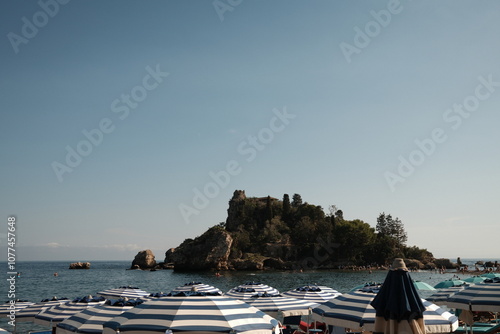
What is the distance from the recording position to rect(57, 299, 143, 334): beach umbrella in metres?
9.92

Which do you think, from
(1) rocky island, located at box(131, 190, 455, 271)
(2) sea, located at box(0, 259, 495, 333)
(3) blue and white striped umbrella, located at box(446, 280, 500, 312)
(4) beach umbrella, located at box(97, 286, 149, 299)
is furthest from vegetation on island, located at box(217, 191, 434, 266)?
(3) blue and white striped umbrella, located at box(446, 280, 500, 312)

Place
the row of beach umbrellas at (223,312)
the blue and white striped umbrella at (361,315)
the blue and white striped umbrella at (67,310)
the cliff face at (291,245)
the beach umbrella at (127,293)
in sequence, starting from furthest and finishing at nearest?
the cliff face at (291,245), the beach umbrella at (127,293), the blue and white striped umbrella at (67,310), the blue and white striped umbrella at (361,315), the row of beach umbrellas at (223,312)

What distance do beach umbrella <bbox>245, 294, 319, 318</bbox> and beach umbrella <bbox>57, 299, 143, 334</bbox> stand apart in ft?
15.6

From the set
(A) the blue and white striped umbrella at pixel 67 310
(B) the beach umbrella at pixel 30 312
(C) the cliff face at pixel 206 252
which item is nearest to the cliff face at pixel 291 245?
(C) the cliff face at pixel 206 252

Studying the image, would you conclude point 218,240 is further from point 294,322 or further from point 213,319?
point 213,319

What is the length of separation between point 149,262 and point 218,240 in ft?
119

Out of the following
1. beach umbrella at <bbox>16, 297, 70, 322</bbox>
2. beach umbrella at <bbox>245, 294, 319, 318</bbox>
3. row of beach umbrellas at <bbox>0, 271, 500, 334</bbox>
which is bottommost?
beach umbrella at <bbox>16, 297, 70, 322</bbox>

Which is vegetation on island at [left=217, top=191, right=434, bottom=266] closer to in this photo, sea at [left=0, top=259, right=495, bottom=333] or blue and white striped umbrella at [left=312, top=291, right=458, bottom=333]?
sea at [left=0, top=259, right=495, bottom=333]

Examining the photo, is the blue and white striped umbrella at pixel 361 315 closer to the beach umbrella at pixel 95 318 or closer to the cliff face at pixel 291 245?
the beach umbrella at pixel 95 318

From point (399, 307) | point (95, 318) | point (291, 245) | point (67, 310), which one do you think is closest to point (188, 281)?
point (291, 245)

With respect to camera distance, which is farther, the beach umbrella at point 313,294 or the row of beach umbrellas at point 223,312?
the beach umbrella at point 313,294

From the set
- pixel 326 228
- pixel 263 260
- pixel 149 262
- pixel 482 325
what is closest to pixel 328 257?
pixel 326 228

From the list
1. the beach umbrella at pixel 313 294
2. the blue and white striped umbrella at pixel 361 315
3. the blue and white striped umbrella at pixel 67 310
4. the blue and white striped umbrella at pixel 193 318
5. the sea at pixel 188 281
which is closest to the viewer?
the blue and white striped umbrella at pixel 193 318

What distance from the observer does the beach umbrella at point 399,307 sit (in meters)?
8.67
